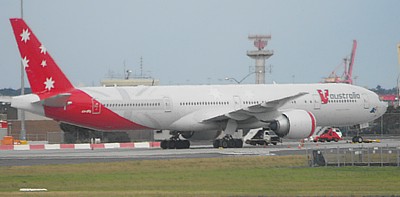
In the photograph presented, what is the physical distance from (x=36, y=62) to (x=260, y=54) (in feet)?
273

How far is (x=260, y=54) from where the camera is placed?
13350 centimetres

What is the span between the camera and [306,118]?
5331 centimetres

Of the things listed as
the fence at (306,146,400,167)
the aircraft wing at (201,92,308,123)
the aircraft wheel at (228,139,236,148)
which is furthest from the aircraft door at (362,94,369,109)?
the fence at (306,146,400,167)

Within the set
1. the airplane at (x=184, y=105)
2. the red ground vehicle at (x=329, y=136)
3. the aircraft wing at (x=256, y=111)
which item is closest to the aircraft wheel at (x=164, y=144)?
the airplane at (x=184, y=105)

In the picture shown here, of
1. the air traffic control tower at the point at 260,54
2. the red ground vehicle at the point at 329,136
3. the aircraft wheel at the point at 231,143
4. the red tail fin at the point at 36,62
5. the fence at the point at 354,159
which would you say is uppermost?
the air traffic control tower at the point at 260,54

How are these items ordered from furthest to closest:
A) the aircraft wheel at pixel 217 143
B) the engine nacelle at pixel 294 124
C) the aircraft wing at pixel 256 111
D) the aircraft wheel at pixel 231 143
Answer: the aircraft wheel at pixel 217 143 < the aircraft wheel at pixel 231 143 < the engine nacelle at pixel 294 124 < the aircraft wing at pixel 256 111

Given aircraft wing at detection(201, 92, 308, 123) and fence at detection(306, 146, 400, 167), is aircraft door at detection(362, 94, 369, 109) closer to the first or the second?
aircraft wing at detection(201, 92, 308, 123)

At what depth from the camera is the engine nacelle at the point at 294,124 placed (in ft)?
173

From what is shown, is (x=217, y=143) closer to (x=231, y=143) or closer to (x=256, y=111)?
(x=231, y=143)

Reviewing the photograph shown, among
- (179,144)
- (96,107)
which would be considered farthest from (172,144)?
(96,107)

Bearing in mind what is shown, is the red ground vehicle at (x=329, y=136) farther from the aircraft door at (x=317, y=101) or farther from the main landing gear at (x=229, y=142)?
the main landing gear at (x=229, y=142)

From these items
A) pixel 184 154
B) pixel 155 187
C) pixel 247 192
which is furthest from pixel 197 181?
pixel 184 154

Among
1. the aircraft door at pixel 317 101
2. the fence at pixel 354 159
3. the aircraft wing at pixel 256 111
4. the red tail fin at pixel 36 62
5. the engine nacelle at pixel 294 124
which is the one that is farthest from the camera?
the aircraft door at pixel 317 101

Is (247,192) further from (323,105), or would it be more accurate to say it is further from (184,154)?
(323,105)
